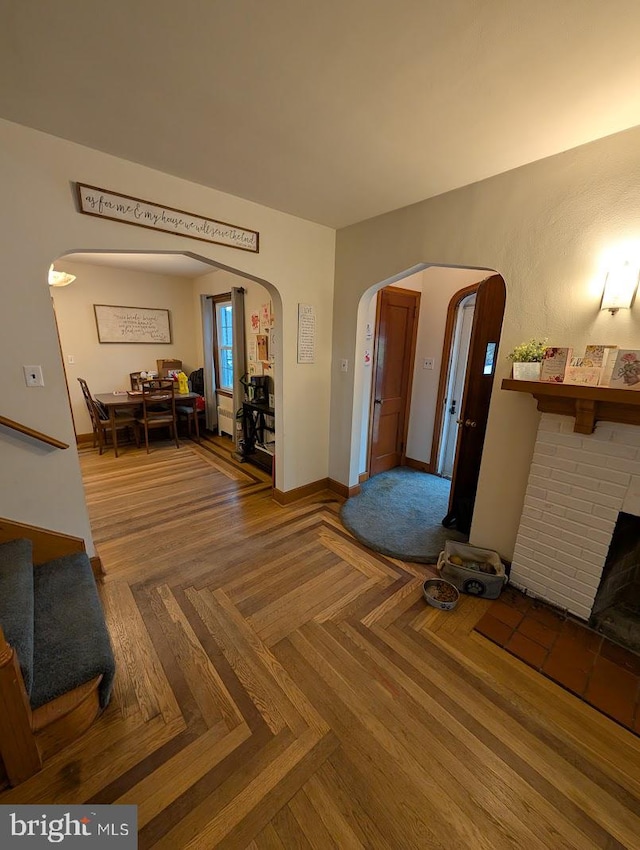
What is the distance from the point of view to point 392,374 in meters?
3.87

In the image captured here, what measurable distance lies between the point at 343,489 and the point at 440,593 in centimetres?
149

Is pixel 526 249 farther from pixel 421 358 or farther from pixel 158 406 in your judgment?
pixel 158 406

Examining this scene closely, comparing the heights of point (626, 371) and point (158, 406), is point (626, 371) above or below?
above

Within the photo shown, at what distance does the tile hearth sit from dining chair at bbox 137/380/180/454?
4.46 metres

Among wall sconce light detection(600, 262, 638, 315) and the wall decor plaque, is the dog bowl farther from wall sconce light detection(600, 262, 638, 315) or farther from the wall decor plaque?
the wall decor plaque

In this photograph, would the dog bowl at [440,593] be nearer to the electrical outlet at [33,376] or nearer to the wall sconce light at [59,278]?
the electrical outlet at [33,376]

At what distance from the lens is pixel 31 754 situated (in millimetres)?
1198

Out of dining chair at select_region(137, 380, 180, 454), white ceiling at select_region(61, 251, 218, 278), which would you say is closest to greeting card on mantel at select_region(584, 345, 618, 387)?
white ceiling at select_region(61, 251, 218, 278)

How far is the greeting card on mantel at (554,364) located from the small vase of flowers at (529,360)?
4 cm

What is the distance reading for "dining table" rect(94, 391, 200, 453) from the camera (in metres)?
4.38

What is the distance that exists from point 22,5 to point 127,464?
3.99m

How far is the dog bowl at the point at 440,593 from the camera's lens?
79.4 inches

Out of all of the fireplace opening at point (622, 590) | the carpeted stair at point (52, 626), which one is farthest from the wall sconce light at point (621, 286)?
the carpeted stair at point (52, 626)

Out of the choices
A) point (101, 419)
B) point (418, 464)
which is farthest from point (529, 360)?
point (101, 419)
